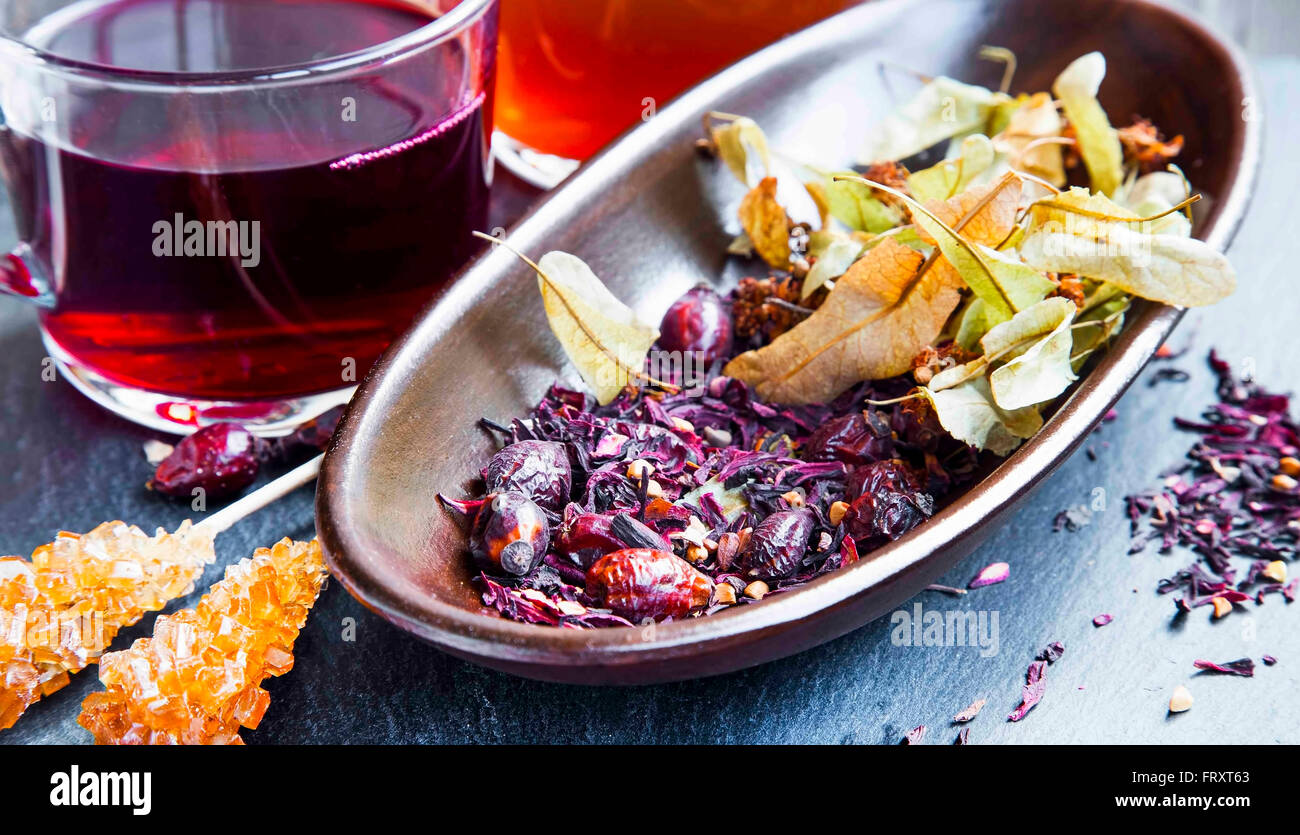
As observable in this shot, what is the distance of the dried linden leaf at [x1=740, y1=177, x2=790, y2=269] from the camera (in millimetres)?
1215

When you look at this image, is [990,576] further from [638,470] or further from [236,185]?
[236,185]

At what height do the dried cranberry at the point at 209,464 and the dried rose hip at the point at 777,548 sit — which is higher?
the dried rose hip at the point at 777,548

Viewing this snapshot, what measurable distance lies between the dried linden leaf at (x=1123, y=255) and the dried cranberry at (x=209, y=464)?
28.6 inches

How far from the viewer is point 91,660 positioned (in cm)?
95

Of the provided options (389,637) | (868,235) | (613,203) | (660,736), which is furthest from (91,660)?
(868,235)

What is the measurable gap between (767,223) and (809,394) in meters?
0.22

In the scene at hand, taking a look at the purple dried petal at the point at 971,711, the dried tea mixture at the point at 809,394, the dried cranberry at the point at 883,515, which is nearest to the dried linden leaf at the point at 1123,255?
the dried tea mixture at the point at 809,394

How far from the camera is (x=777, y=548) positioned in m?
0.93

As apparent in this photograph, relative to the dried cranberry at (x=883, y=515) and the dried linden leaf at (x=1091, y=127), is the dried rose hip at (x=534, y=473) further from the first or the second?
the dried linden leaf at (x=1091, y=127)

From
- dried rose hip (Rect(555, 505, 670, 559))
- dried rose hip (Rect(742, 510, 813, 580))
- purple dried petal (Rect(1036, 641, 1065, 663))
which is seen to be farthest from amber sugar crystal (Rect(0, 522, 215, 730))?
purple dried petal (Rect(1036, 641, 1065, 663))

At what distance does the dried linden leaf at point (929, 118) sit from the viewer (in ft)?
4.38

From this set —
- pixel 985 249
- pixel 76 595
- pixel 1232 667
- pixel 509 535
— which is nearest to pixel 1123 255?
pixel 985 249

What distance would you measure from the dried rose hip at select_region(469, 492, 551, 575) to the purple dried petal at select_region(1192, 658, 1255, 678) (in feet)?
1.80

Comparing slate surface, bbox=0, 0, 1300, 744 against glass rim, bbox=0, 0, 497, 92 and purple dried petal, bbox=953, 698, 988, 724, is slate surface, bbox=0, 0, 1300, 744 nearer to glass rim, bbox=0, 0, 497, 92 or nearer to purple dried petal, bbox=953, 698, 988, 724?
purple dried petal, bbox=953, 698, 988, 724
